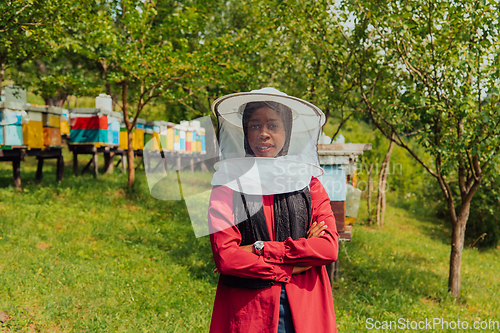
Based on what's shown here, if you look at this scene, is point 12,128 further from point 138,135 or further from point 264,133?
point 264,133

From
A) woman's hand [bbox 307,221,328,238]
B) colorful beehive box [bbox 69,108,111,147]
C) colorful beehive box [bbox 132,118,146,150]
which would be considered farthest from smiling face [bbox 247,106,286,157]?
colorful beehive box [bbox 132,118,146,150]

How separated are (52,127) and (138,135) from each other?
3681 millimetres

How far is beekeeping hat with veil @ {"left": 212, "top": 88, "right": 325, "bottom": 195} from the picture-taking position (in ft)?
5.38

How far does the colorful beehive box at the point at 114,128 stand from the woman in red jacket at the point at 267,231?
9.35 m

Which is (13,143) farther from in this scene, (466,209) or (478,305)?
(478,305)

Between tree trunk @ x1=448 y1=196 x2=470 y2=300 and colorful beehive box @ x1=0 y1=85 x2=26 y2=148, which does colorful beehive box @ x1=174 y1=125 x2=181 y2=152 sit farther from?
tree trunk @ x1=448 y1=196 x2=470 y2=300

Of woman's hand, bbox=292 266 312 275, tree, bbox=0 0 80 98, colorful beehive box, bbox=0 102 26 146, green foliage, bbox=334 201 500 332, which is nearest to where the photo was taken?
woman's hand, bbox=292 266 312 275

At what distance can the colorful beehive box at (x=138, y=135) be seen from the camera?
11.9m

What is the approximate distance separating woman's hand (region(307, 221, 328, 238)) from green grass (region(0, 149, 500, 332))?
295 centimetres

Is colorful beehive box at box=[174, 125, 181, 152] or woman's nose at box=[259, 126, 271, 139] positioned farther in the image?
colorful beehive box at box=[174, 125, 181, 152]

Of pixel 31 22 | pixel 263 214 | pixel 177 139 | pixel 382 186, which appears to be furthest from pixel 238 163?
pixel 177 139

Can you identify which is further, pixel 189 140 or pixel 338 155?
pixel 189 140

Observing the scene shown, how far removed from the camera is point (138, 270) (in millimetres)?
5707

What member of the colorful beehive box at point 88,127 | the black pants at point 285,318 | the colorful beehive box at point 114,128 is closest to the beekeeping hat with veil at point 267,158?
the black pants at point 285,318
